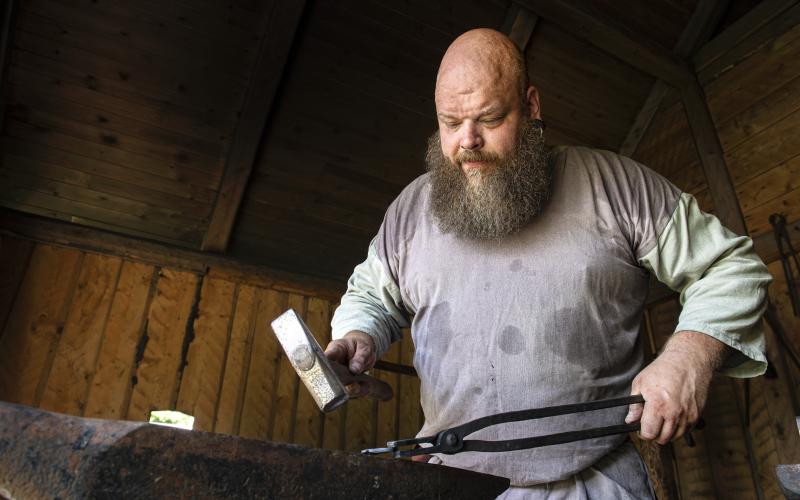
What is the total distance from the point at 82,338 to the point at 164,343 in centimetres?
49

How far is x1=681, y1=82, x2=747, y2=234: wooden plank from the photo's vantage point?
4.09 metres

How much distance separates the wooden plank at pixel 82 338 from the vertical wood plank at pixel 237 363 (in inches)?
31.6

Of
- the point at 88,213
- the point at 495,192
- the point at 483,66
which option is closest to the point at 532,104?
the point at 483,66

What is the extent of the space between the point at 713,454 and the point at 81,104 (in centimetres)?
469

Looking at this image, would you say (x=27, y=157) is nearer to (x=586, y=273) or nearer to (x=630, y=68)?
(x=586, y=273)

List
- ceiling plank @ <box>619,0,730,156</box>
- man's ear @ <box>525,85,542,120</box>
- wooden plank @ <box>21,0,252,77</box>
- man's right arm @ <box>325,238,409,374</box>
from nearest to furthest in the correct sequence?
1. man's right arm @ <box>325,238,409,374</box>
2. man's ear @ <box>525,85,542,120</box>
3. wooden plank @ <box>21,0,252,77</box>
4. ceiling plank @ <box>619,0,730,156</box>

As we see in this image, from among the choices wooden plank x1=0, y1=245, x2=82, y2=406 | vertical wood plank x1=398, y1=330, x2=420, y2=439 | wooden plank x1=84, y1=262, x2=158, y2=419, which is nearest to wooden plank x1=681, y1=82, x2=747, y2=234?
vertical wood plank x1=398, y1=330, x2=420, y2=439

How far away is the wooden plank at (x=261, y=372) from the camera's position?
4.05 meters

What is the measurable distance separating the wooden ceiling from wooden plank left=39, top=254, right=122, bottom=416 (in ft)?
1.11

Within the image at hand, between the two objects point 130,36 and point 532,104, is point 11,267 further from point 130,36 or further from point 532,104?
point 532,104

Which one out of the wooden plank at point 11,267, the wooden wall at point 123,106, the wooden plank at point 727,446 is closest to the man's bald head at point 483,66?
the wooden wall at point 123,106

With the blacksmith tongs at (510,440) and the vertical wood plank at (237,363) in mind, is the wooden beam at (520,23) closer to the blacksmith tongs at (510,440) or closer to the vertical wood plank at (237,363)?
the vertical wood plank at (237,363)

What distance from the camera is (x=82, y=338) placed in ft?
12.6

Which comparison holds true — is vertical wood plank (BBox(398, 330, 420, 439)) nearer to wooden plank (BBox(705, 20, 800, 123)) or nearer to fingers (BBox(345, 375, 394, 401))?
wooden plank (BBox(705, 20, 800, 123))
